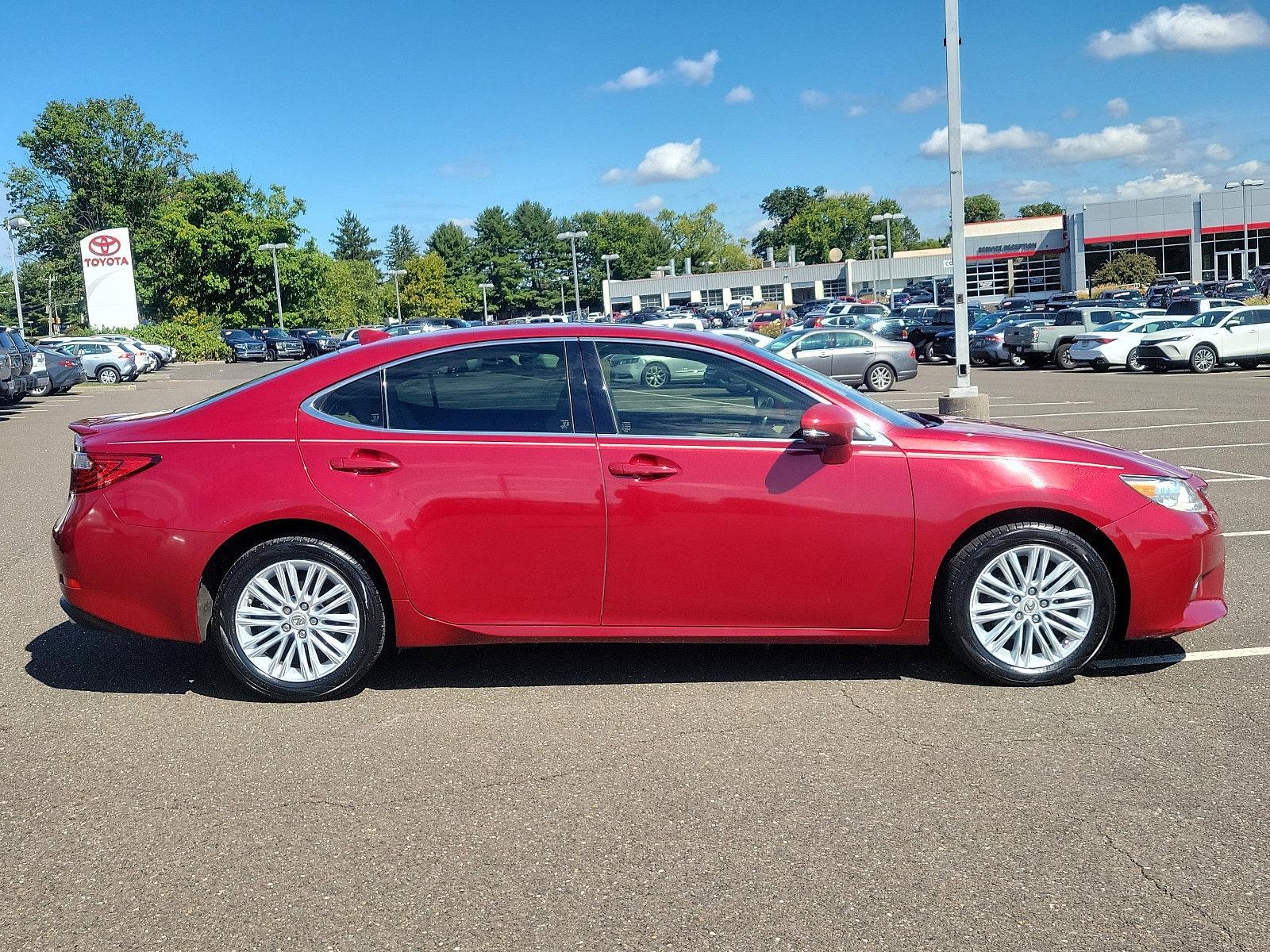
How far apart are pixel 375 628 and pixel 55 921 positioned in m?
1.89

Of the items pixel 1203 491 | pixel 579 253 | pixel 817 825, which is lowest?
pixel 817 825

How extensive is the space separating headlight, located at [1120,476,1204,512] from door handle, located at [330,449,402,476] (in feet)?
10.0

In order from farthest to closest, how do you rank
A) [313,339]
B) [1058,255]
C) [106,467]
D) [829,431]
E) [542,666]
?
[1058,255] < [313,339] < [542,666] < [106,467] < [829,431]

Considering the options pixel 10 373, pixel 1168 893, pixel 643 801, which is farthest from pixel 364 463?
pixel 10 373

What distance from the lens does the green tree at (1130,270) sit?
76.1 metres

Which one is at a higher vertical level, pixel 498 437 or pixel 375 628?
pixel 498 437

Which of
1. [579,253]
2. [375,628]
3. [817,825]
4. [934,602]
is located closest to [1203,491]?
[934,602]

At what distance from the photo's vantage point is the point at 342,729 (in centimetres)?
470

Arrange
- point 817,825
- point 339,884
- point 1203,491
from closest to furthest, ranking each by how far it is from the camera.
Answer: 1. point 339,884
2. point 817,825
3. point 1203,491

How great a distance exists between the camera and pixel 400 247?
598ft

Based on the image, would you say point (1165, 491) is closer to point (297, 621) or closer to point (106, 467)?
point (297, 621)

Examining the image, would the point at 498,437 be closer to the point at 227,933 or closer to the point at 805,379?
the point at 805,379

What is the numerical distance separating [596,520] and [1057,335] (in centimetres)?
3029

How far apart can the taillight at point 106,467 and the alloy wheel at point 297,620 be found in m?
0.68
